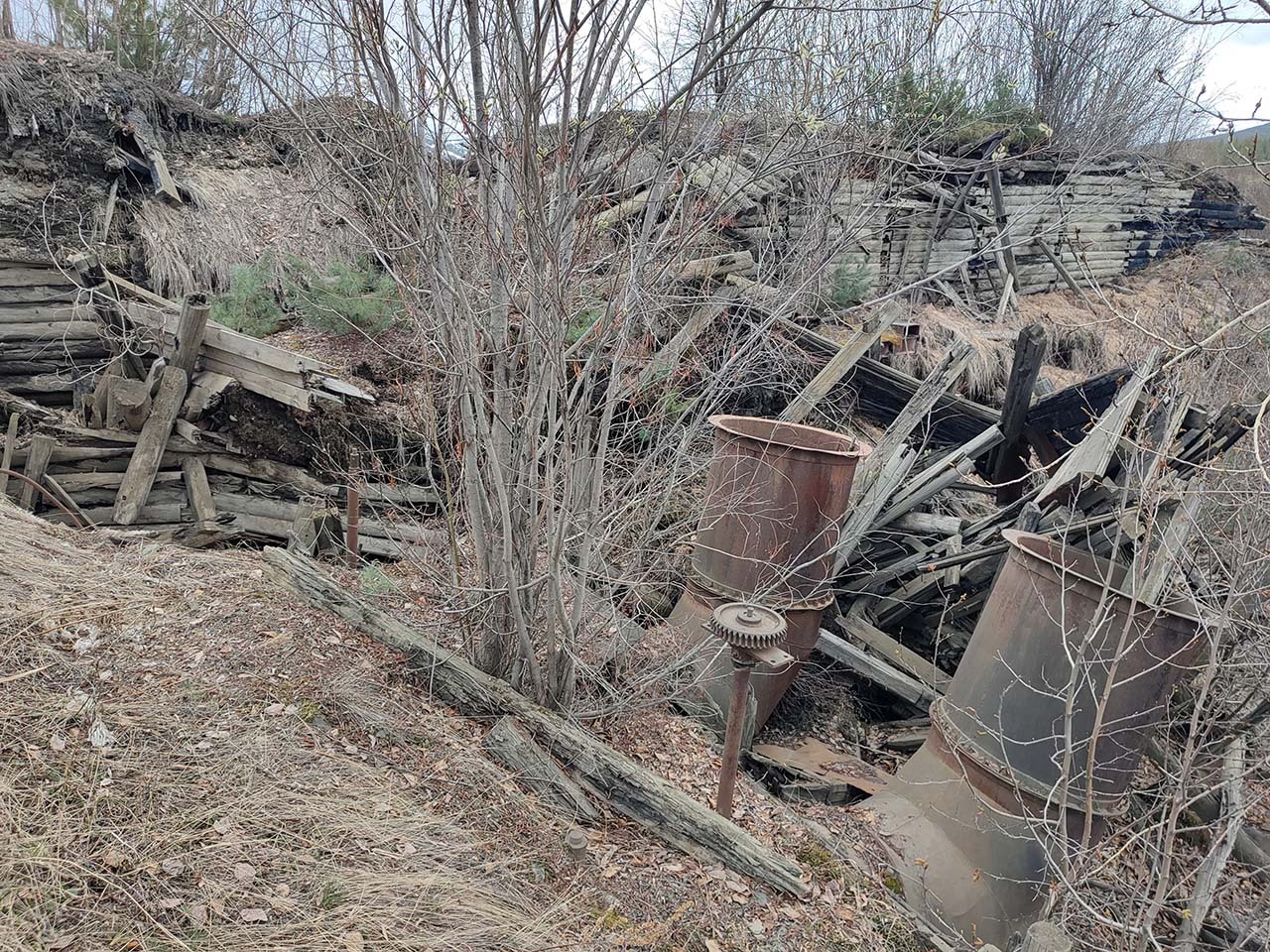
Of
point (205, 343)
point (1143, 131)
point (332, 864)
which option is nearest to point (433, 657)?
point (332, 864)

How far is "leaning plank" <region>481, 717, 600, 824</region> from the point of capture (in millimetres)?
3877

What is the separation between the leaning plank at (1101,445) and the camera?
4.73 m

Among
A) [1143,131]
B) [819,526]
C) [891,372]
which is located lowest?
[819,526]

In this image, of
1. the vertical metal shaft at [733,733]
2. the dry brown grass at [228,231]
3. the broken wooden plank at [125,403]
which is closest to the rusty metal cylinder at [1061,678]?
the vertical metal shaft at [733,733]

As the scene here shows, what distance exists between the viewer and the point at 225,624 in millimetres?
4391

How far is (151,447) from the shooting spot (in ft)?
23.4

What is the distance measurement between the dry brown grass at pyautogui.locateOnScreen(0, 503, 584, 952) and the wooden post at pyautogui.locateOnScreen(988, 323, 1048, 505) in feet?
16.3

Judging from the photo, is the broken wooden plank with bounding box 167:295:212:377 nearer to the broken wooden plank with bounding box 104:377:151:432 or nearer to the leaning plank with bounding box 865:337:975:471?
the broken wooden plank with bounding box 104:377:151:432

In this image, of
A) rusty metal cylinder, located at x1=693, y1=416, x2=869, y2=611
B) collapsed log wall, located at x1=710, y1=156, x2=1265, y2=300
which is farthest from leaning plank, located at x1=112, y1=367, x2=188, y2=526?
collapsed log wall, located at x1=710, y1=156, x2=1265, y2=300

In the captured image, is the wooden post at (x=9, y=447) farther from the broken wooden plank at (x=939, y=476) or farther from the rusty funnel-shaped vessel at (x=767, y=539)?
the broken wooden plank at (x=939, y=476)

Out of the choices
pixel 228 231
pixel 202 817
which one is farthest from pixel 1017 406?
pixel 228 231

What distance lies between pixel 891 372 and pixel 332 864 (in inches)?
256

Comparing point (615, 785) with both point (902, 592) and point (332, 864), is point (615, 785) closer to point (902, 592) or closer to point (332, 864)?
point (332, 864)

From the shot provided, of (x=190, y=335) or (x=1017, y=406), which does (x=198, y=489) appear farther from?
(x=1017, y=406)
